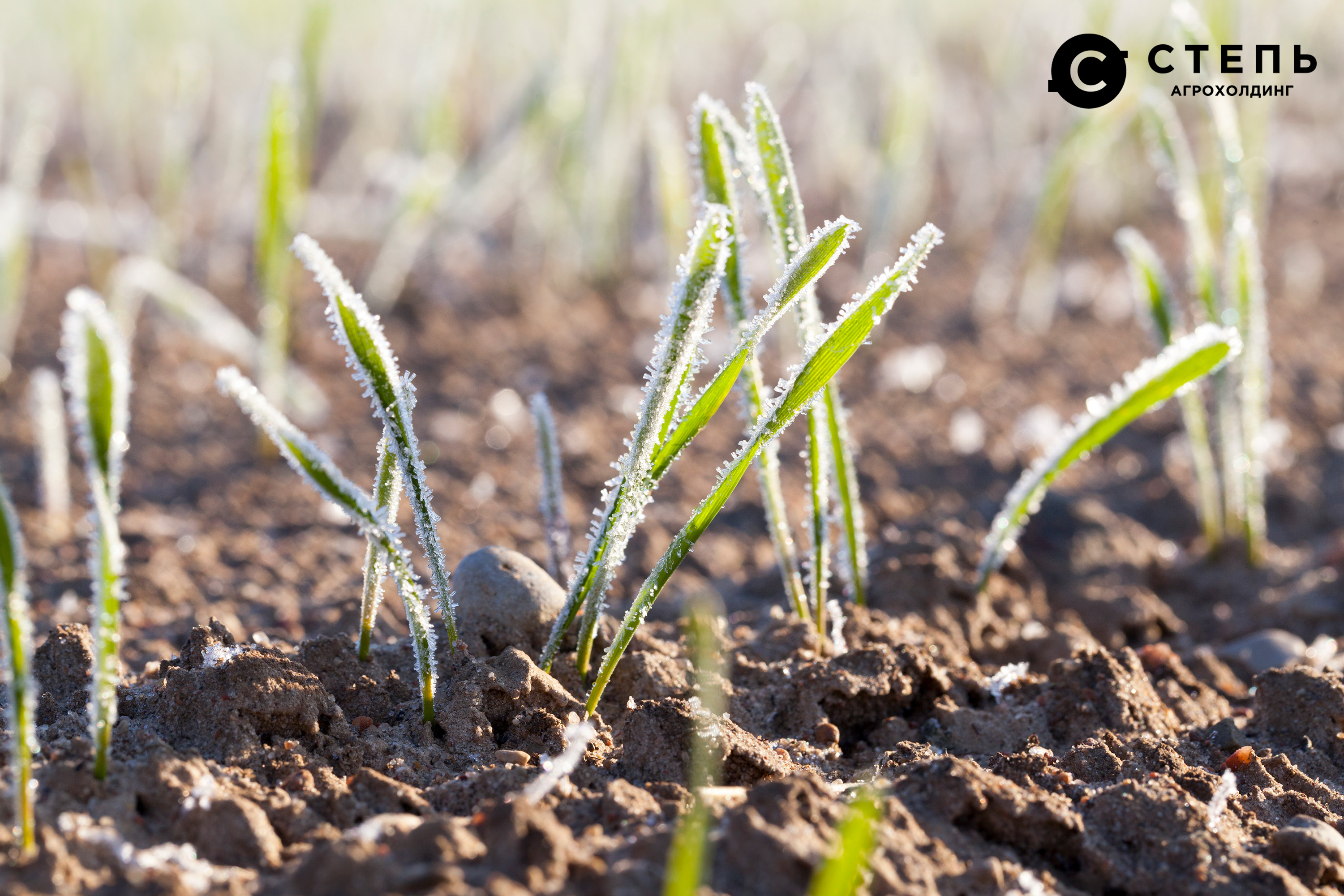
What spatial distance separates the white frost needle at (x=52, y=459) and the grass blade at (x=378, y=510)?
84 centimetres

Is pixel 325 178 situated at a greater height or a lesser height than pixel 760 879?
greater

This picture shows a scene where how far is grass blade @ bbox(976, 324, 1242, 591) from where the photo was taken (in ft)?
3.17

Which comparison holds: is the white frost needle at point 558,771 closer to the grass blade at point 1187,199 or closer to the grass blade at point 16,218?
the grass blade at point 1187,199

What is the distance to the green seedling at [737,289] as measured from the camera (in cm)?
113

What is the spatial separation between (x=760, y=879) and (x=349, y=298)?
561 millimetres

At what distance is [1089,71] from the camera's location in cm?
253

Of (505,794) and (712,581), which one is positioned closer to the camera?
(505,794)

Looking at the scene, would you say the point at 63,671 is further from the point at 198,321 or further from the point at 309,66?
the point at 309,66

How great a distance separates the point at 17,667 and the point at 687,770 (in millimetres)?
526

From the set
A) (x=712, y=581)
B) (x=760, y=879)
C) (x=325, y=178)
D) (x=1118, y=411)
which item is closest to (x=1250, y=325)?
(x=1118, y=411)

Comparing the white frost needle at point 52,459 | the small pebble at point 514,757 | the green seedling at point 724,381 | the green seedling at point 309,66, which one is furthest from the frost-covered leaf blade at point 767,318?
the green seedling at point 309,66

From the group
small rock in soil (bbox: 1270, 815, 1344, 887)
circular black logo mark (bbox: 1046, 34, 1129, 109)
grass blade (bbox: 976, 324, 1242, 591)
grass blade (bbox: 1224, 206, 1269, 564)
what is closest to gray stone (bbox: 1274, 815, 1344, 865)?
small rock in soil (bbox: 1270, 815, 1344, 887)

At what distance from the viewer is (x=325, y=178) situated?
168 inches

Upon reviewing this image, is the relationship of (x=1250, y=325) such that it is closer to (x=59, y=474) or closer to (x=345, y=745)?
(x=345, y=745)
